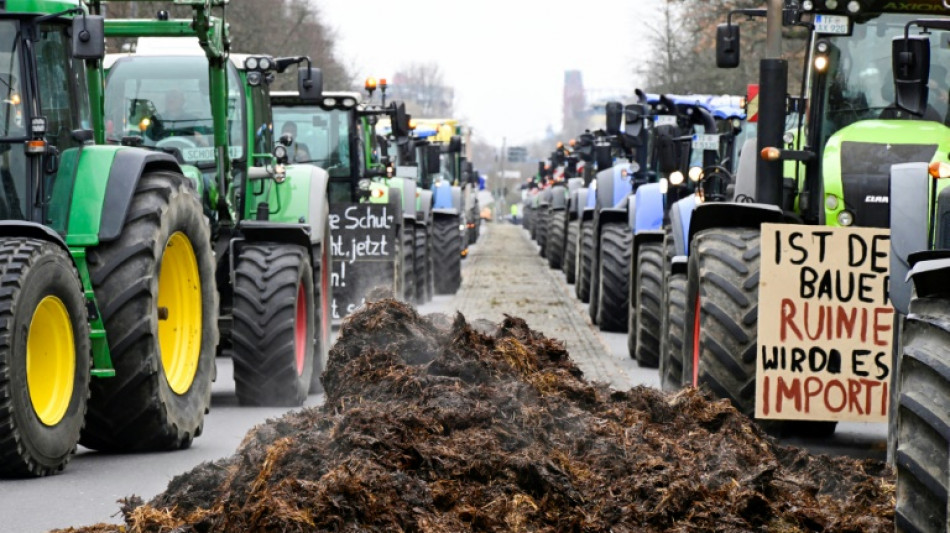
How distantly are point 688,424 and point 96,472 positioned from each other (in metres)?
3.26

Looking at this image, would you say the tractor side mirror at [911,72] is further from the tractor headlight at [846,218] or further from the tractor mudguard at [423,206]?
the tractor mudguard at [423,206]

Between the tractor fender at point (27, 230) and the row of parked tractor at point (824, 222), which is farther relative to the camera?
the row of parked tractor at point (824, 222)

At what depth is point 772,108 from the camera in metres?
10.7

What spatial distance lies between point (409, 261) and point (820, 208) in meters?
14.0

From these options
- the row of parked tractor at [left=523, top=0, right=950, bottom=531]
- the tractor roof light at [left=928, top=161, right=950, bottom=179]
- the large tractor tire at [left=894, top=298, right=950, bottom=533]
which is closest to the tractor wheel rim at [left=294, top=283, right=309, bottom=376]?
the row of parked tractor at [left=523, top=0, right=950, bottom=531]

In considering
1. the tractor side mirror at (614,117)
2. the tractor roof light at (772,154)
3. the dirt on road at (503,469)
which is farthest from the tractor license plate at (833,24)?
the tractor side mirror at (614,117)

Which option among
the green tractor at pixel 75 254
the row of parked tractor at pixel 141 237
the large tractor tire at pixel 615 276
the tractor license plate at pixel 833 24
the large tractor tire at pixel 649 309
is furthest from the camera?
the large tractor tire at pixel 615 276

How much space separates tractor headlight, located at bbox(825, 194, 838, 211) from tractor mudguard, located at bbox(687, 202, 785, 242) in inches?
10.9

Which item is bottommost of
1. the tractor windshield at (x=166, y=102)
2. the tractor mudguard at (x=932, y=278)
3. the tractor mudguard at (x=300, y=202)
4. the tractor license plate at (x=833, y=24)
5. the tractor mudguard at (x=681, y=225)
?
the tractor mudguard at (x=681, y=225)

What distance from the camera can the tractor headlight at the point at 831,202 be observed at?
10.3m

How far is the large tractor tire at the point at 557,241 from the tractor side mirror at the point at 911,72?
92.2 feet

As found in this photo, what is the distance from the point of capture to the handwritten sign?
9.53m

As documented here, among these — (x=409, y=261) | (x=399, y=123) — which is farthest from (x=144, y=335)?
(x=409, y=261)

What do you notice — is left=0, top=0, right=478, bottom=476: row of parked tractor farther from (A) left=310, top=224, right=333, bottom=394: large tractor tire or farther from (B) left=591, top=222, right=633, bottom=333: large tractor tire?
(B) left=591, top=222, right=633, bottom=333: large tractor tire
